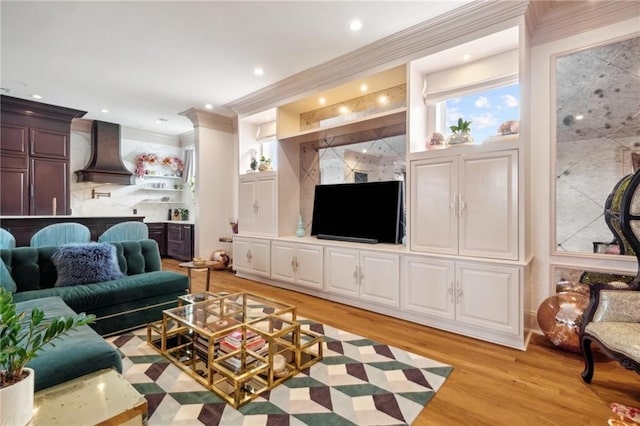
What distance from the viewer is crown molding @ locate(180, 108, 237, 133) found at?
18.6ft

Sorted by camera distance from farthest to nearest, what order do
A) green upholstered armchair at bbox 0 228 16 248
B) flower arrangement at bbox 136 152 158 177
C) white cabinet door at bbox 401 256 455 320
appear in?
1. flower arrangement at bbox 136 152 158 177
2. green upholstered armchair at bbox 0 228 16 248
3. white cabinet door at bbox 401 256 455 320

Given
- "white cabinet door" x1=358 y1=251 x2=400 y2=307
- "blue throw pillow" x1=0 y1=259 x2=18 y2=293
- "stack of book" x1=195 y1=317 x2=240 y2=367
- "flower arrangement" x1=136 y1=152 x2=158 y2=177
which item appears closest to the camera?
"stack of book" x1=195 y1=317 x2=240 y2=367

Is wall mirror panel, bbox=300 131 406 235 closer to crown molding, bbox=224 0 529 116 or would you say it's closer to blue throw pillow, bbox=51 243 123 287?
crown molding, bbox=224 0 529 116

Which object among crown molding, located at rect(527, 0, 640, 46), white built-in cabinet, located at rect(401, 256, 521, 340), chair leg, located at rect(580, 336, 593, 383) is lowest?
chair leg, located at rect(580, 336, 593, 383)

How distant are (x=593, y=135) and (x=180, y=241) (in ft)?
21.8

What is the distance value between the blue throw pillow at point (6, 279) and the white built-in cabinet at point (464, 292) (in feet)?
11.2

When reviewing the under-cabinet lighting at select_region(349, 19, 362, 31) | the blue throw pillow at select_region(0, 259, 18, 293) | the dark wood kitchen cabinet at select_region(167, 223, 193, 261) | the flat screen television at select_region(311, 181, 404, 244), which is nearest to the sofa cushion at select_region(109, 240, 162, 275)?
the blue throw pillow at select_region(0, 259, 18, 293)

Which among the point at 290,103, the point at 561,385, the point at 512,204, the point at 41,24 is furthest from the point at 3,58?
the point at 561,385

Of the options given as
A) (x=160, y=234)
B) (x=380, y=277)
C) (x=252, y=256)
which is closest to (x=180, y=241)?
(x=160, y=234)

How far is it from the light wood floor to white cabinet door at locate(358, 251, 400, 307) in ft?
0.98

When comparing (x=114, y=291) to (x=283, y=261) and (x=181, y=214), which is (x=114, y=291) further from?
(x=181, y=214)

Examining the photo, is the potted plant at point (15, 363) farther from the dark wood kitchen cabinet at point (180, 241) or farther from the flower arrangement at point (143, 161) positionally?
the flower arrangement at point (143, 161)

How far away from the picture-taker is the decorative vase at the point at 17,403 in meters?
0.97

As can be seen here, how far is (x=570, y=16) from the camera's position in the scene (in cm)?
265
